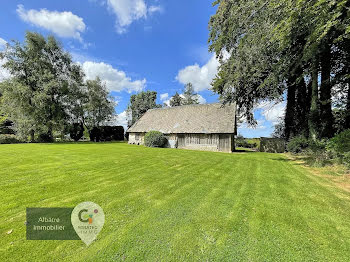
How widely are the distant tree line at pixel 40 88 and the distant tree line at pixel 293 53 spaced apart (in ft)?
75.5

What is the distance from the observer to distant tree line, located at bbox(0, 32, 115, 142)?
21.0 metres

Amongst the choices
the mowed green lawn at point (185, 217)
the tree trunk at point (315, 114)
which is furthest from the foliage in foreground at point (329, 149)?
the mowed green lawn at point (185, 217)

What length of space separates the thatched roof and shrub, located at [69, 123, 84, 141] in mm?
12900

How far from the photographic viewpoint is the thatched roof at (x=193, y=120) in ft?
57.3

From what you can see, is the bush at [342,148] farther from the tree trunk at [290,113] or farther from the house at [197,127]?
the tree trunk at [290,113]

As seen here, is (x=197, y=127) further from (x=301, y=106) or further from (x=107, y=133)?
(x=107, y=133)

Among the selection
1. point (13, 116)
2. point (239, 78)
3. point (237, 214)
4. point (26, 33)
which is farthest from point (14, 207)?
point (26, 33)

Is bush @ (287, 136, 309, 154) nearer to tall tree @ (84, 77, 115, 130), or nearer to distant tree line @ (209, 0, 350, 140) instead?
distant tree line @ (209, 0, 350, 140)

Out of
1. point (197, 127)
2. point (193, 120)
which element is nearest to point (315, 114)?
point (197, 127)

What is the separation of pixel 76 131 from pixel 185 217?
32.3m

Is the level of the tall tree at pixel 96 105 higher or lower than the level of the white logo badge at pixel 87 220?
higher

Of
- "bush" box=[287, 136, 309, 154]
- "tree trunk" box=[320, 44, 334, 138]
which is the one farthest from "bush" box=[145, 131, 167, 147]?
"tree trunk" box=[320, 44, 334, 138]

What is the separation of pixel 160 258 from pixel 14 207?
11.1ft

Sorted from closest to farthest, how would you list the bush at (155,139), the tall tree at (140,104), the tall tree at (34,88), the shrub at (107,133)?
the bush at (155,139) → the tall tree at (34,88) → the shrub at (107,133) → the tall tree at (140,104)
